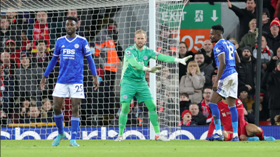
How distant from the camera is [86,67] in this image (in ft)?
34.9

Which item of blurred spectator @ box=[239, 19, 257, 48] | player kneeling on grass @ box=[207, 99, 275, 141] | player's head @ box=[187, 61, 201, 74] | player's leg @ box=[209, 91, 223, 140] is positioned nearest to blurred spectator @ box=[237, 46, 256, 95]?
blurred spectator @ box=[239, 19, 257, 48]

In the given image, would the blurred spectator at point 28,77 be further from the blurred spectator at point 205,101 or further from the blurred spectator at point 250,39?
the blurred spectator at point 250,39

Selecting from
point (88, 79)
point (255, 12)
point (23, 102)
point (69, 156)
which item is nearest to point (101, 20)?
point (88, 79)

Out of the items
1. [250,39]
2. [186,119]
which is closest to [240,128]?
[186,119]

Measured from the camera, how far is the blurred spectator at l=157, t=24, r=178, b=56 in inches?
371

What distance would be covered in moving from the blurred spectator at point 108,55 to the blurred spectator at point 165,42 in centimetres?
115

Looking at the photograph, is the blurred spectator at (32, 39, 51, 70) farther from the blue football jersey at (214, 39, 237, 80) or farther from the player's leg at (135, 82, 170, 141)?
the blue football jersey at (214, 39, 237, 80)

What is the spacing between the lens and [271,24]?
33.7 feet

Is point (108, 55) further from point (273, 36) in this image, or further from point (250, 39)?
point (273, 36)

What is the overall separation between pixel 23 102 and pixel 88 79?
59.2 inches

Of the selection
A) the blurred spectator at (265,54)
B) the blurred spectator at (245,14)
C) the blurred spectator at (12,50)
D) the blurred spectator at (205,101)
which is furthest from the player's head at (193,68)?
the blurred spectator at (12,50)

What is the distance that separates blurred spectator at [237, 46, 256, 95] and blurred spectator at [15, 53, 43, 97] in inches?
171

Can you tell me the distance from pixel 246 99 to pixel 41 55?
4549 mm

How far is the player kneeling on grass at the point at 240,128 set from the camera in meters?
8.18
